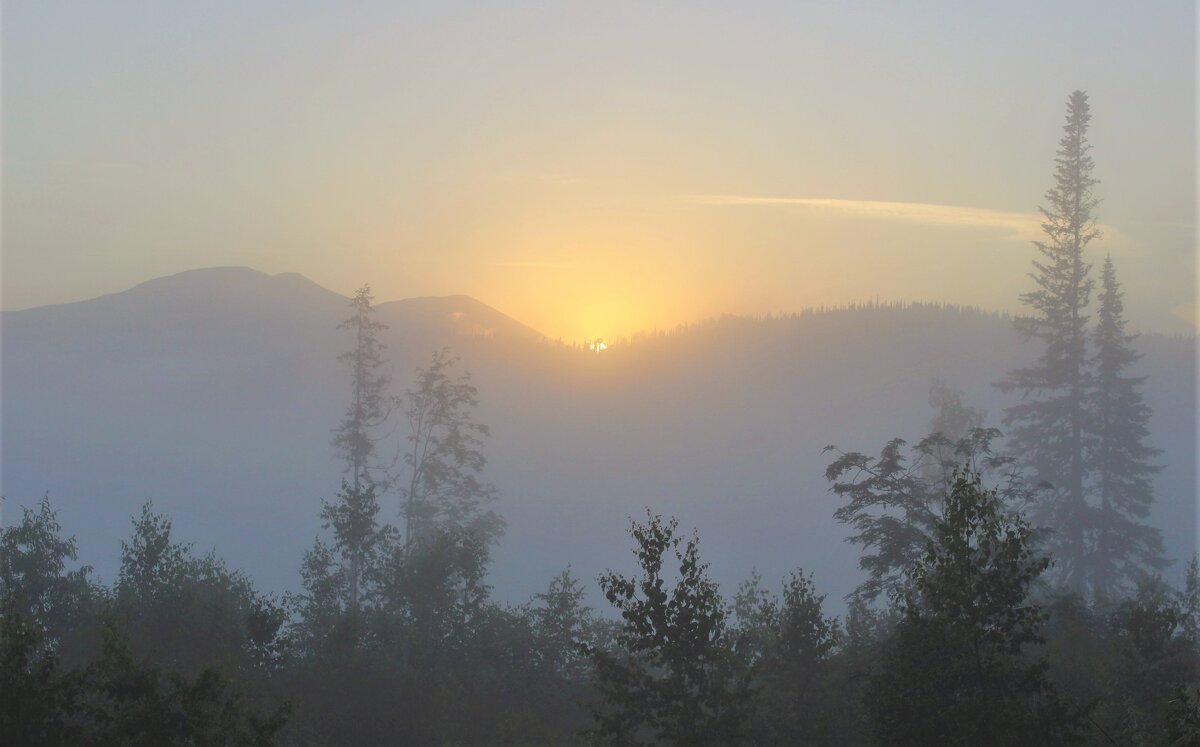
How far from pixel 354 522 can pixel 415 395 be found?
17.8 metres

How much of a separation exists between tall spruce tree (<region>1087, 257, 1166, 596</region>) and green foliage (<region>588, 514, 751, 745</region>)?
4278cm

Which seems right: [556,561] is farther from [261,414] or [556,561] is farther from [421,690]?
[421,690]

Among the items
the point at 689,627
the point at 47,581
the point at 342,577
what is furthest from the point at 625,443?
the point at 689,627

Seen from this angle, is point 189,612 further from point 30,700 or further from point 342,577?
point 30,700


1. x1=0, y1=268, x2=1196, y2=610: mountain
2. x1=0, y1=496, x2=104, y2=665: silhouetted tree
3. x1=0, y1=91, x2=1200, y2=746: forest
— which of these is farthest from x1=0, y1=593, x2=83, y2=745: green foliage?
x1=0, y1=268, x2=1196, y2=610: mountain

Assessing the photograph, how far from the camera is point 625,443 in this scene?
167m

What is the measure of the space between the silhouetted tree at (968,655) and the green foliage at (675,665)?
13.2 feet

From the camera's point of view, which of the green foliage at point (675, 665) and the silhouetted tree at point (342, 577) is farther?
the silhouetted tree at point (342, 577)

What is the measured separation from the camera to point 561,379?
598 feet

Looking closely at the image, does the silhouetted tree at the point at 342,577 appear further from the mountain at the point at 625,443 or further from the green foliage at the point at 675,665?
the mountain at the point at 625,443

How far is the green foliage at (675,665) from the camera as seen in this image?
22562 mm

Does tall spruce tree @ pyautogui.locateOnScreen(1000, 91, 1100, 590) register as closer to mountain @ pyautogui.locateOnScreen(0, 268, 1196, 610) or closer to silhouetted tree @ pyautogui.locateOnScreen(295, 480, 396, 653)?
silhouetted tree @ pyautogui.locateOnScreen(295, 480, 396, 653)

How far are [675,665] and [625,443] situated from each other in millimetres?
143982

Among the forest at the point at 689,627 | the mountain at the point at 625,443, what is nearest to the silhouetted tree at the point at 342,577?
the forest at the point at 689,627
